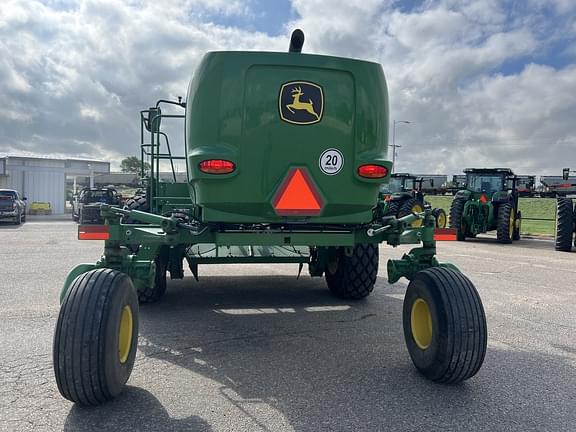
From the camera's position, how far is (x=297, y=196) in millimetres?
3963

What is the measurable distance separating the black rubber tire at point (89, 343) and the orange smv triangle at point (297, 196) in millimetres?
1357

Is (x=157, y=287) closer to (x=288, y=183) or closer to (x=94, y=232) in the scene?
(x=94, y=232)

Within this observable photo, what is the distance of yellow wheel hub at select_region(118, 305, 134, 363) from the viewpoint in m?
3.59

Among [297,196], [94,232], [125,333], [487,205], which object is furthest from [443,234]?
[487,205]

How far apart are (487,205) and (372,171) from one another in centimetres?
1362

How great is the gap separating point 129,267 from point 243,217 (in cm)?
106

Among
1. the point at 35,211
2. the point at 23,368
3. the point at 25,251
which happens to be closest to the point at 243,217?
the point at 23,368

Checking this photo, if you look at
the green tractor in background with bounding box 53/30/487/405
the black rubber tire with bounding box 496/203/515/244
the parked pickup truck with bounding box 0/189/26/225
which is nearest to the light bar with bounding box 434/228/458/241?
the green tractor in background with bounding box 53/30/487/405

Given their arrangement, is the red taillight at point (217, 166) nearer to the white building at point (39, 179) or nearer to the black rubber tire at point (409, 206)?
the black rubber tire at point (409, 206)

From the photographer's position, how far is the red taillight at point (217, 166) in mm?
3857

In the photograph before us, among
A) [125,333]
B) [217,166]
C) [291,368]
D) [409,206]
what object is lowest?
[291,368]

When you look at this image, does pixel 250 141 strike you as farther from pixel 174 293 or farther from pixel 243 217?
pixel 174 293

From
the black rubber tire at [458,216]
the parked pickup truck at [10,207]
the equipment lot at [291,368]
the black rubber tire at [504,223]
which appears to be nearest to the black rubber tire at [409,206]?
the black rubber tire at [458,216]

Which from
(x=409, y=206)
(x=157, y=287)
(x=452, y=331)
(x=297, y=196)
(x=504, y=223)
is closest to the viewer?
(x=452, y=331)
